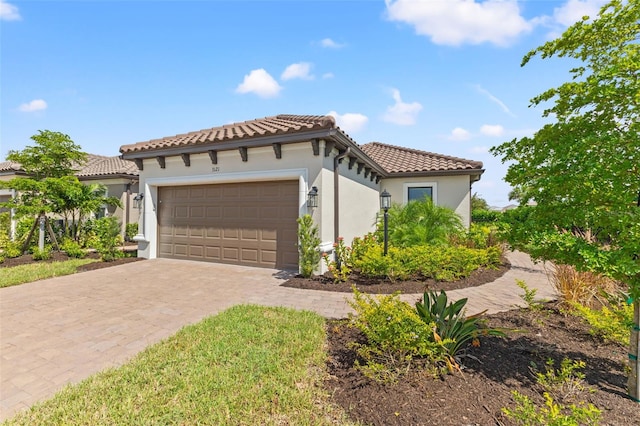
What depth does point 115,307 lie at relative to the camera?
4.75 metres

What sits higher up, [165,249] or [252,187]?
[252,187]

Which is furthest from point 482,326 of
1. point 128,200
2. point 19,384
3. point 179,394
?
point 128,200

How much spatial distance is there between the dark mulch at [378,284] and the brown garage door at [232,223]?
1.28 meters

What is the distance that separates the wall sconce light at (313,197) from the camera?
22.0ft

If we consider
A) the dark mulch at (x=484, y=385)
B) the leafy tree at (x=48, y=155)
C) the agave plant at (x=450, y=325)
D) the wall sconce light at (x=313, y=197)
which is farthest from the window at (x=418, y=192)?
the leafy tree at (x=48, y=155)

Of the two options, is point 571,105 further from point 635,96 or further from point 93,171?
point 93,171

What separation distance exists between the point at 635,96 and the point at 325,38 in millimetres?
6548

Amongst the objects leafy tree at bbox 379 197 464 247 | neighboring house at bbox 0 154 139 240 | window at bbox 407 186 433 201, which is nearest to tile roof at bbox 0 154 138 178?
neighboring house at bbox 0 154 139 240

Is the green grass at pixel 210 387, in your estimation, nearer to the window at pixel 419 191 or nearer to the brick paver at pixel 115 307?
the brick paver at pixel 115 307

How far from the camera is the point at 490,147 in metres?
2.64

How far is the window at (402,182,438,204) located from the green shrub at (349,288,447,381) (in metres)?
9.48

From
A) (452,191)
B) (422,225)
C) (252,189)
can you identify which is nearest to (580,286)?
(422,225)

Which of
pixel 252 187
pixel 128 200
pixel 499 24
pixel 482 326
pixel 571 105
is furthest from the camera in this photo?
pixel 128 200

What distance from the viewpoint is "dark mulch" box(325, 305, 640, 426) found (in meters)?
2.02
